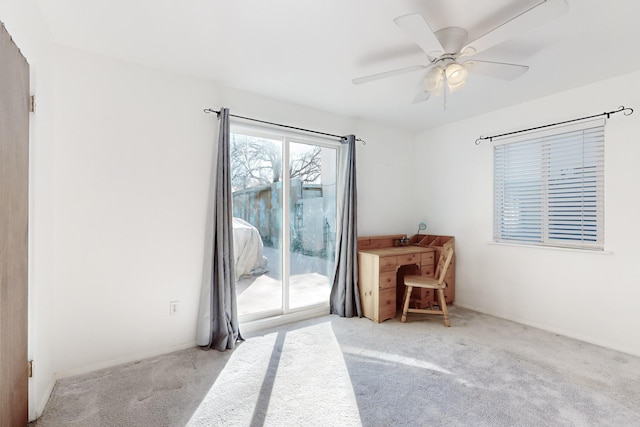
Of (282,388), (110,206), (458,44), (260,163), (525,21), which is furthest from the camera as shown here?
Result: (260,163)

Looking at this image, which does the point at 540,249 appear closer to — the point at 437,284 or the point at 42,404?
the point at 437,284

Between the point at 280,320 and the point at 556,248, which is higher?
the point at 556,248

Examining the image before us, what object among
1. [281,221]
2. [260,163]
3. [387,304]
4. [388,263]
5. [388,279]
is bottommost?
[387,304]

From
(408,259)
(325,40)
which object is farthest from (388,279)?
(325,40)

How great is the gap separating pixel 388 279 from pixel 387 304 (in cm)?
28

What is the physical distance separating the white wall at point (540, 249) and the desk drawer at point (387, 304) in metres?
1.13

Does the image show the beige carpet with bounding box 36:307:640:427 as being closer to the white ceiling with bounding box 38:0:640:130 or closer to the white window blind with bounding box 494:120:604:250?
the white window blind with bounding box 494:120:604:250

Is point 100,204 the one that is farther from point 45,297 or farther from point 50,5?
point 50,5

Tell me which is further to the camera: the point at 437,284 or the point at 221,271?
the point at 437,284

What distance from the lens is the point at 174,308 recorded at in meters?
2.57

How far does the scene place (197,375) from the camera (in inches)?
85.9

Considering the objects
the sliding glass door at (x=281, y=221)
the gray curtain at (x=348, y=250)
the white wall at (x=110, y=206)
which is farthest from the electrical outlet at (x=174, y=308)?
the gray curtain at (x=348, y=250)

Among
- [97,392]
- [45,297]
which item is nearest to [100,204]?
[45,297]

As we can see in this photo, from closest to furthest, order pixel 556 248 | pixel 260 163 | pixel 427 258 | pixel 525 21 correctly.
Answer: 1. pixel 525 21
2. pixel 556 248
3. pixel 260 163
4. pixel 427 258
